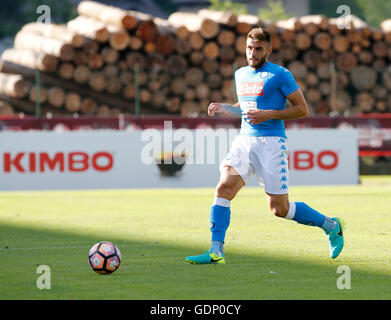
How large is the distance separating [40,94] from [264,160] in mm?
18753

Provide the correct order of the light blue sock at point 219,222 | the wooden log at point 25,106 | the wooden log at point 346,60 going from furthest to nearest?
1. the wooden log at point 346,60
2. the wooden log at point 25,106
3. the light blue sock at point 219,222

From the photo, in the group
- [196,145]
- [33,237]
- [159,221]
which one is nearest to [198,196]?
[196,145]

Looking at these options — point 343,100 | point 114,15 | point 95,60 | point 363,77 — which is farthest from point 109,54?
point 363,77

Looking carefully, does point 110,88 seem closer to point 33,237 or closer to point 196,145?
point 196,145

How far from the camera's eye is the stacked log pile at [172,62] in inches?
1116

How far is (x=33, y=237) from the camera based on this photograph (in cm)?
1227

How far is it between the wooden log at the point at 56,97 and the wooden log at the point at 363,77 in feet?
31.9

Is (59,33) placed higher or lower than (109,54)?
higher

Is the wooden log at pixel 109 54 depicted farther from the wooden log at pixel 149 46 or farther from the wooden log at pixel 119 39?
the wooden log at pixel 149 46

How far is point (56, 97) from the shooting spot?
27.8 meters

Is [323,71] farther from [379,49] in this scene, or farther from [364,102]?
[379,49]

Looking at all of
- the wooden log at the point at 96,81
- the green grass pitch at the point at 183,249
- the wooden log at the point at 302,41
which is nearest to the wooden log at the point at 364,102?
the wooden log at the point at 302,41

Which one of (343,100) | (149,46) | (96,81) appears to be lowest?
(343,100)

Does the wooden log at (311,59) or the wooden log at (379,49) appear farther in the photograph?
the wooden log at (379,49)
